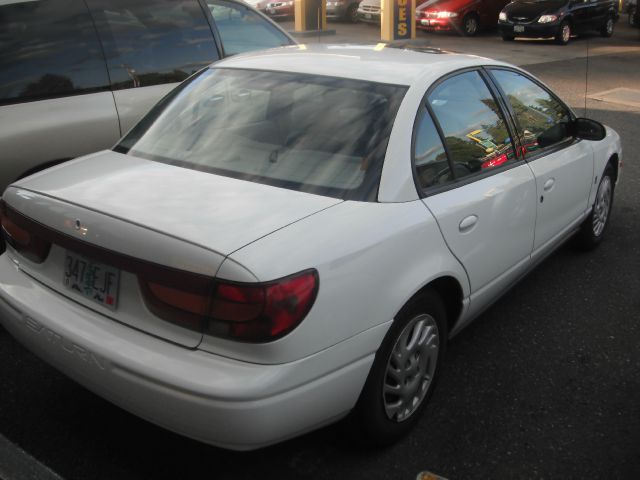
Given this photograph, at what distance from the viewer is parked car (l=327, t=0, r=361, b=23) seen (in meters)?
23.5

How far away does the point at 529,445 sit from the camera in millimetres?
2994

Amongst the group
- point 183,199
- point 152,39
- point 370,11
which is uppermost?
point 152,39

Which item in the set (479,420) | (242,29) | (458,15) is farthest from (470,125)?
(458,15)

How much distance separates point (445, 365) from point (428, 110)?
4.29 feet

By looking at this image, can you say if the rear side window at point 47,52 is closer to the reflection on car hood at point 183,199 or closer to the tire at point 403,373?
the reflection on car hood at point 183,199

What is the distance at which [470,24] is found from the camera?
→ 20453mm

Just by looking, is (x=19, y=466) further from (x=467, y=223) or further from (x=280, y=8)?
(x=280, y=8)

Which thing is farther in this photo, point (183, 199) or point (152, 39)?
point (152, 39)

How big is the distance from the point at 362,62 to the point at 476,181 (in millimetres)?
771

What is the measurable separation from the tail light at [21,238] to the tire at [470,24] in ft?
62.7

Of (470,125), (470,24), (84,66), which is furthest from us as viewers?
(470,24)

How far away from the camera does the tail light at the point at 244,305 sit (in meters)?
2.28

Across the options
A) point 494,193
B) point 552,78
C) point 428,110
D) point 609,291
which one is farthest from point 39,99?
point 552,78

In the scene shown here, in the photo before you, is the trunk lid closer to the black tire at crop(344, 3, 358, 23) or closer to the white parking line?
the white parking line
